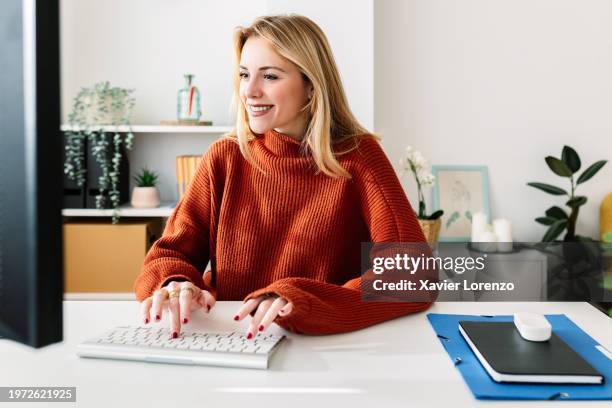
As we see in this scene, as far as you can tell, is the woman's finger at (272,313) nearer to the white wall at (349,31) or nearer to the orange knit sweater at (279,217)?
the orange knit sweater at (279,217)

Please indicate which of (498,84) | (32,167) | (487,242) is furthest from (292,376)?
(498,84)

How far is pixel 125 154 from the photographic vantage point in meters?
3.04

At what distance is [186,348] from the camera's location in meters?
0.88

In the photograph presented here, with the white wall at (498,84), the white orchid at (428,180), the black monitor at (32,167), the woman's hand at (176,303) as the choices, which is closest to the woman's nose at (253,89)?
the woman's hand at (176,303)

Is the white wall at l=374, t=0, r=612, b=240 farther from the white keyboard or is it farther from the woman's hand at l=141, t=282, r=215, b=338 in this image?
the white keyboard

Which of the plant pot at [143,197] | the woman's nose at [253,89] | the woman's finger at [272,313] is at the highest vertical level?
the woman's nose at [253,89]

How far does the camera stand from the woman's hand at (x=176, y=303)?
998 mm

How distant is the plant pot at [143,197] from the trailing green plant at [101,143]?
3.6 inches

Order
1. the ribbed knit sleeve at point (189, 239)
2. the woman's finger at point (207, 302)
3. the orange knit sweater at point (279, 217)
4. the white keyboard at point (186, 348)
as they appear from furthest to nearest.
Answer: the orange knit sweater at point (279, 217) < the ribbed knit sleeve at point (189, 239) < the woman's finger at point (207, 302) < the white keyboard at point (186, 348)

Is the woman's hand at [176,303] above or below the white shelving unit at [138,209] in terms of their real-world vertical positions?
below

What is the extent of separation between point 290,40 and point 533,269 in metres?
1.94

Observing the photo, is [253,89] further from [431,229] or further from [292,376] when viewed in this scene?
[431,229]

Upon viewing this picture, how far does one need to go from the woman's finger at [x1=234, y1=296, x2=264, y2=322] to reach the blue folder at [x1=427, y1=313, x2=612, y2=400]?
0.32 m

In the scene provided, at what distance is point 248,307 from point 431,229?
6.26 feet
